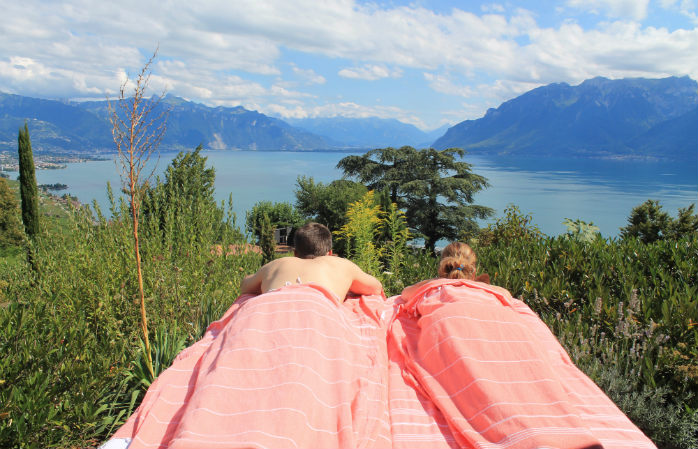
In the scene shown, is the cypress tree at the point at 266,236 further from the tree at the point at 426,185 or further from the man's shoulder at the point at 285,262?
the tree at the point at 426,185

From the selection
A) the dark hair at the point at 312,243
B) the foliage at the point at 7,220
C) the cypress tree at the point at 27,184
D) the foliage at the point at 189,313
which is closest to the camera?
the foliage at the point at 189,313

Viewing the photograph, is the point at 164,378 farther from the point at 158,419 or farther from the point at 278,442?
the point at 278,442

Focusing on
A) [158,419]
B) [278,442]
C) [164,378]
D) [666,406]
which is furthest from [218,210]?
[666,406]

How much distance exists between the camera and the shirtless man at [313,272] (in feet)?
9.55

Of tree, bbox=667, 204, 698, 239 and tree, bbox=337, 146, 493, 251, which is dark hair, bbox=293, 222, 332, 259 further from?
tree, bbox=337, 146, 493, 251

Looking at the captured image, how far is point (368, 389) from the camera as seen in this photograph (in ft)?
6.70

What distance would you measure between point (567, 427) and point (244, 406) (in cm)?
132

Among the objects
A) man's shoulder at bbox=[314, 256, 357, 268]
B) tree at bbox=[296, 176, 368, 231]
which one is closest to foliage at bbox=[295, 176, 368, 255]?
tree at bbox=[296, 176, 368, 231]

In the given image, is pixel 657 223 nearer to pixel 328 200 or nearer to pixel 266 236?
pixel 266 236

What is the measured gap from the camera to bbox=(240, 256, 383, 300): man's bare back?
2.90 m

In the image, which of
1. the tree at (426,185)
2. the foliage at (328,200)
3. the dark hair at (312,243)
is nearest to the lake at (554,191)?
the foliage at (328,200)

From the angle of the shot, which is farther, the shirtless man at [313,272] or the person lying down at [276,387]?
the shirtless man at [313,272]

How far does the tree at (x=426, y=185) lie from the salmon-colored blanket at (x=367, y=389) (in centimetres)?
4389

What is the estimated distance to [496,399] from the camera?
1841 millimetres
